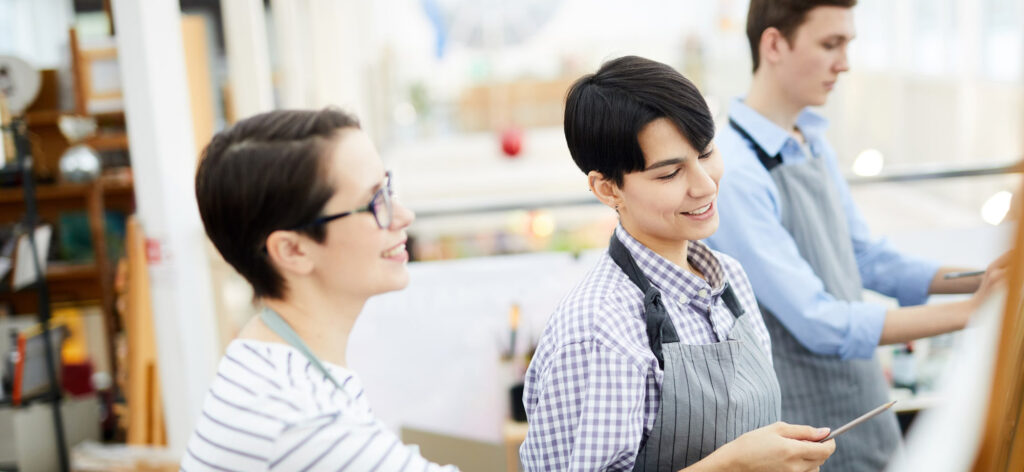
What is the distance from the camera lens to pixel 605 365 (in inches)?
40.1

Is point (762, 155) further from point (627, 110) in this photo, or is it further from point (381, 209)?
point (381, 209)

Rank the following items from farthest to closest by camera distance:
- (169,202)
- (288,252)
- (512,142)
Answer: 1. (512,142)
2. (169,202)
3. (288,252)

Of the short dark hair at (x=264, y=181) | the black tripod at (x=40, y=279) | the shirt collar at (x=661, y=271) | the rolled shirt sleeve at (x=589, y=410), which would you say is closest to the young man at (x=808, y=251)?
the shirt collar at (x=661, y=271)

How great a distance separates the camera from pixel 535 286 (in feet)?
10.6

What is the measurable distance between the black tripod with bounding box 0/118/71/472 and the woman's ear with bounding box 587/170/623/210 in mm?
3359

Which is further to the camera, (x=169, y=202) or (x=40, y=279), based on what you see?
(x=40, y=279)

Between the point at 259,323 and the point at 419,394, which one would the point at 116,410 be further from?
the point at 259,323

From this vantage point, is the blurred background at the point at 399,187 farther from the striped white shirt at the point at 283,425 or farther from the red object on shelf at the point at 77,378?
the striped white shirt at the point at 283,425

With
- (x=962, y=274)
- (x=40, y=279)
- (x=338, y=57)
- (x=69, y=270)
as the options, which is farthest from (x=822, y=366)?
(x=338, y=57)

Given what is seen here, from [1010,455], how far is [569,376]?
0.57 m

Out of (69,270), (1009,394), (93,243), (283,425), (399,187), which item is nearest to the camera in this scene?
(1009,394)

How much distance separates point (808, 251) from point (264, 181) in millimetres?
1010

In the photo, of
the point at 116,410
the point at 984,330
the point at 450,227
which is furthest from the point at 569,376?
the point at 450,227

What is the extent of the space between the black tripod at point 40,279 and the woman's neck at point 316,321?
10.9ft
